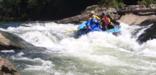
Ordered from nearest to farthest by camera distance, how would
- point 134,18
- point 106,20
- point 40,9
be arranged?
point 106,20
point 134,18
point 40,9

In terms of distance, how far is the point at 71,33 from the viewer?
63.6 feet

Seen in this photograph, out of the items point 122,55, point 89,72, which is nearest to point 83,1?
point 122,55

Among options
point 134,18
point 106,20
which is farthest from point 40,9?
point 106,20

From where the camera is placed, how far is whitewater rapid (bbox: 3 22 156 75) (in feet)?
35.3

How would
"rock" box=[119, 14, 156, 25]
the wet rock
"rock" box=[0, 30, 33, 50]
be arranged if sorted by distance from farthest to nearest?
"rock" box=[119, 14, 156, 25]
the wet rock
"rock" box=[0, 30, 33, 50]

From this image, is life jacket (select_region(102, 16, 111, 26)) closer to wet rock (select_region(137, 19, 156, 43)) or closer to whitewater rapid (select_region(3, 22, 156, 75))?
whitewater rapid (select_region(3, 22, 156, 75))

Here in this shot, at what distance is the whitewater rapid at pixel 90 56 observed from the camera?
1077 centimetres

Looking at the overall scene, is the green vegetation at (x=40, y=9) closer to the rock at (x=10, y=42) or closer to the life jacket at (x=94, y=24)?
the life jacket at (x=94, y=24)

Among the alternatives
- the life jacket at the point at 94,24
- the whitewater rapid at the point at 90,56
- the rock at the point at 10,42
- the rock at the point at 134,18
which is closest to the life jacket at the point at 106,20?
the life jacket at the point at 94,24

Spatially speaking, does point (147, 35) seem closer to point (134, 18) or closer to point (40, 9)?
point (134, 18)

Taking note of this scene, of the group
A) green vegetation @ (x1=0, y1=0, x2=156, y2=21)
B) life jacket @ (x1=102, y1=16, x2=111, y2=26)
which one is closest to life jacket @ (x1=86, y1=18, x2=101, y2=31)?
life jacket @ (x1=102, y1=16, x2=111, y2=26)

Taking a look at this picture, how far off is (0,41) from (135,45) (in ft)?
17.5

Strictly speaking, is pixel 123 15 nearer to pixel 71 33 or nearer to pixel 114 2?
pixel 114 2

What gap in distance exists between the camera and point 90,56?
12.9 metres
